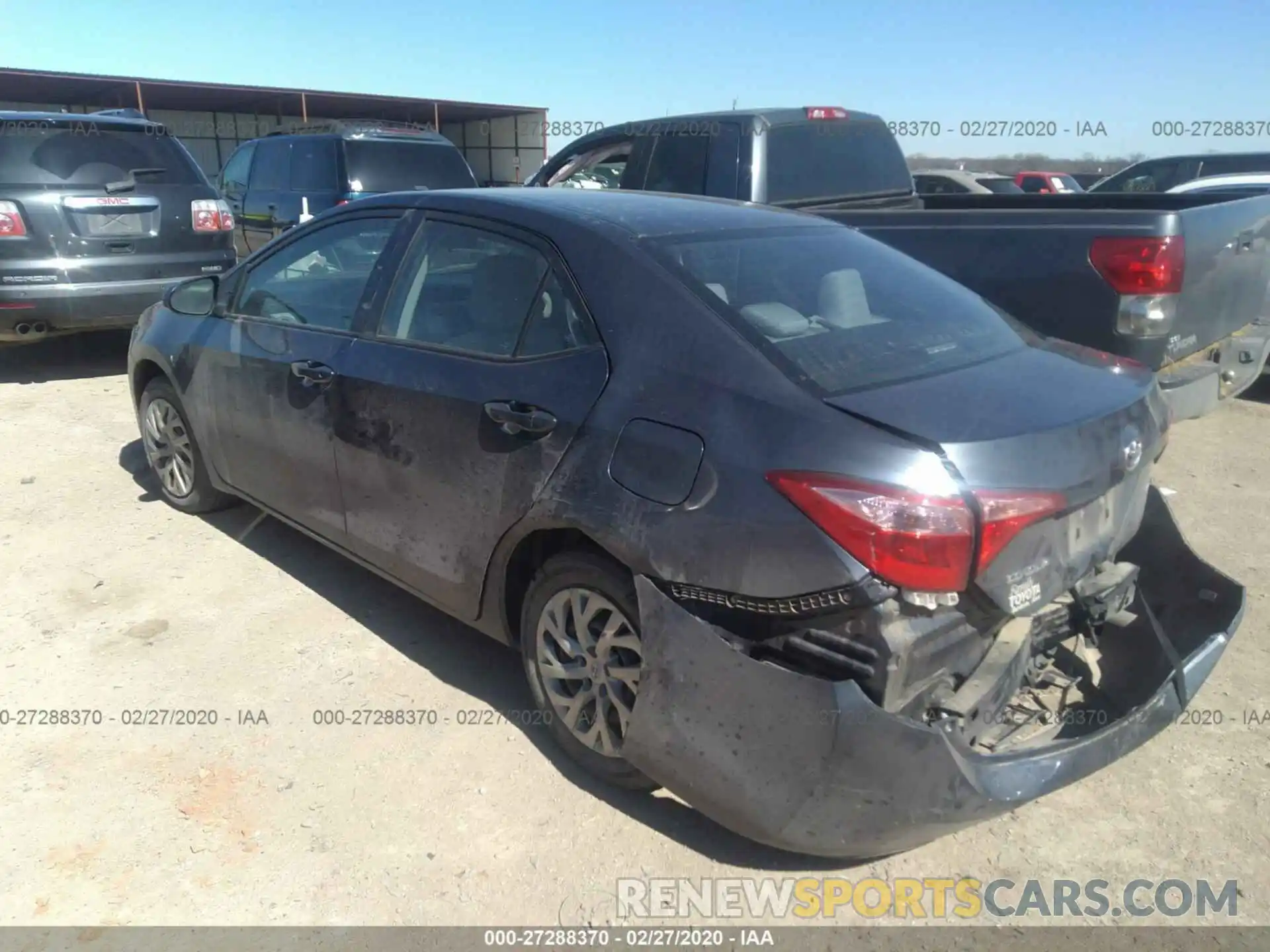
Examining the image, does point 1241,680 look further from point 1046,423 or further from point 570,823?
point 570,823

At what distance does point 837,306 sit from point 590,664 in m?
1.26

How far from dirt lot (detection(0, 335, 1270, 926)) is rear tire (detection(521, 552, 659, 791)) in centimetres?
15

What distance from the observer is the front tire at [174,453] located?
4672 mm

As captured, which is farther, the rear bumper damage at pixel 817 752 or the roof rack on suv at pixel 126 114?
the roof rack on suv at pixel 126 114

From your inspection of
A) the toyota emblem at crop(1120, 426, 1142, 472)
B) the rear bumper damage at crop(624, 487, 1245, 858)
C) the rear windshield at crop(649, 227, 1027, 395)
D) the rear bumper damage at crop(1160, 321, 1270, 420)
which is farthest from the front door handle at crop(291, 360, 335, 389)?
the rear bumper damage at crop(1160, 321, 1270, 420)

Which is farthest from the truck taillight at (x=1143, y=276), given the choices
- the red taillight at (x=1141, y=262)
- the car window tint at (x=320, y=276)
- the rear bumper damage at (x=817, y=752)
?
the car window tint at (x=320, y=276)

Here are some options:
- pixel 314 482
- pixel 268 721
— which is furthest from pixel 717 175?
pixel 268 721

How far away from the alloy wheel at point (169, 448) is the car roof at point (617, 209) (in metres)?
1.84

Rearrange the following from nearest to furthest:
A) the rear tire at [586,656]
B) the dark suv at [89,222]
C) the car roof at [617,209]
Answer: the rear tire at [586,656], the car roof at [617,209], the dark suv at [89,222]

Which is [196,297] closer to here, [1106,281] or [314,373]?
[314,373]

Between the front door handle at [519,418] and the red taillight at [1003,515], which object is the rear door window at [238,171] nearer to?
the front door handle at [519,418]

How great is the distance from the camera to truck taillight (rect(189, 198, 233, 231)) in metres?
7.70

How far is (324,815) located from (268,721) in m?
0.56

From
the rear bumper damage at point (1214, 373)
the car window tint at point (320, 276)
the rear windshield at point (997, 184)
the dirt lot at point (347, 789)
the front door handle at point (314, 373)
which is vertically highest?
the car window tint at point (320, 276)
